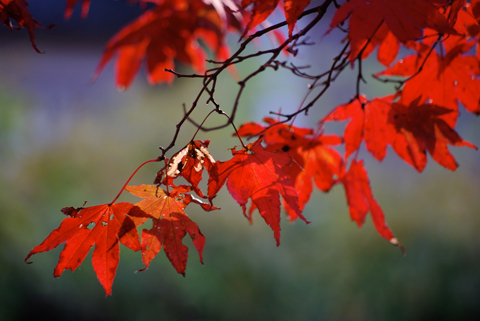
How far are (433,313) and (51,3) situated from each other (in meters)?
4.26

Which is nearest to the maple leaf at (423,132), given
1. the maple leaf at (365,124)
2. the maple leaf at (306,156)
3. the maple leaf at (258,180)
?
the maple leaf at (365,124)

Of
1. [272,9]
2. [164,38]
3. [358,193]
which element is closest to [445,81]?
[358,193]

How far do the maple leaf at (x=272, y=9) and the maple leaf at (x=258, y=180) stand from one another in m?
0.20

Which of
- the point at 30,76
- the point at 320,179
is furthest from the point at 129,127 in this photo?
the point at 320,179

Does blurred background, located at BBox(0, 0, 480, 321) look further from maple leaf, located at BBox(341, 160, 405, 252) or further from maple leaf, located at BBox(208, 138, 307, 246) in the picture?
maple leaf, located at BBox(208, 138, 307, 246)

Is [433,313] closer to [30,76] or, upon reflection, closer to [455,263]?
[455,263]

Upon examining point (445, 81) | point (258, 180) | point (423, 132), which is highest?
point (445, 81)

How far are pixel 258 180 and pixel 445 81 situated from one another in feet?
1.71

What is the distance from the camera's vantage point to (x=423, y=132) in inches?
27.4

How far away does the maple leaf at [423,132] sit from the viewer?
67 cm

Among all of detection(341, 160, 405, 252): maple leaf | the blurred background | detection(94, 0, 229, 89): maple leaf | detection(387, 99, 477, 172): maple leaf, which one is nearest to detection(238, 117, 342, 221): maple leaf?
detection(341, 160, 405, 252): maple leaf

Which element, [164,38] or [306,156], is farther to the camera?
[164,38]

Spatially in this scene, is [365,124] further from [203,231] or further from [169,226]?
[203,231]

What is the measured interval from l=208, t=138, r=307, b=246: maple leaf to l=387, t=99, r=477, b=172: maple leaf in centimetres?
31
